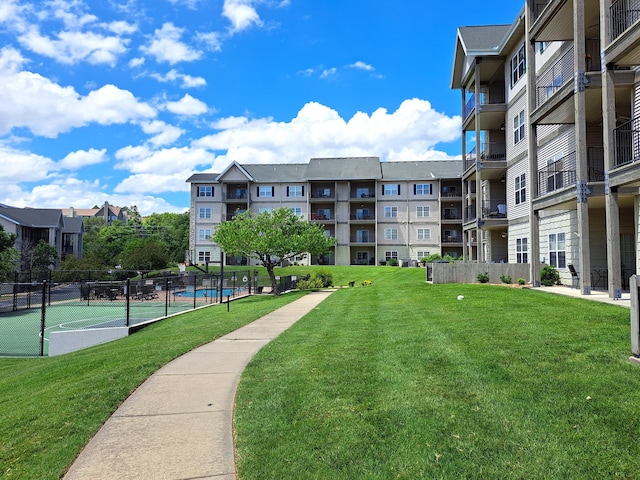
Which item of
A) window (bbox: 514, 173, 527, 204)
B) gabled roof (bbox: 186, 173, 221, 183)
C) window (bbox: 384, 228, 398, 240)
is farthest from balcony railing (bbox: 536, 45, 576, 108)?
gabled roof (bbox: 186, 173, 221, 183)

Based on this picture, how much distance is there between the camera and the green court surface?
16.3 metres

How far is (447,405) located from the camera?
15.8ft

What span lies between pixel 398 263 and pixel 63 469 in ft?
156

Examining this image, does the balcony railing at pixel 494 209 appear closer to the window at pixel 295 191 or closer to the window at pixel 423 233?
the window at pixel 423 233

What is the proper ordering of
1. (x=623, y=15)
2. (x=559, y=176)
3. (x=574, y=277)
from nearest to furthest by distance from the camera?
(x=623, y=15), (x=574, y=277), (x=559, y=176)

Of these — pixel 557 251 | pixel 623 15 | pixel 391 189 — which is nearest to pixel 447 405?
pixel 623 15

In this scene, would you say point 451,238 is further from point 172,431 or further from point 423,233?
point 172,431

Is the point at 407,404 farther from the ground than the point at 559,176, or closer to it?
closer to it

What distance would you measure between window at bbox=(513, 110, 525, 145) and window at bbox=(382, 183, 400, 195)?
28.3 metres

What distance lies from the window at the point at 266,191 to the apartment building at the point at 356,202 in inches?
4.3

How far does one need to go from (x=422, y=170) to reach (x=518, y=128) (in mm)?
29650

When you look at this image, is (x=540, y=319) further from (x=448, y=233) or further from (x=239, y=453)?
(x=448, y=233)

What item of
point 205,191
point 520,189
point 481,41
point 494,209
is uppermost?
point 481,41

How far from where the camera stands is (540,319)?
9.52 metres
